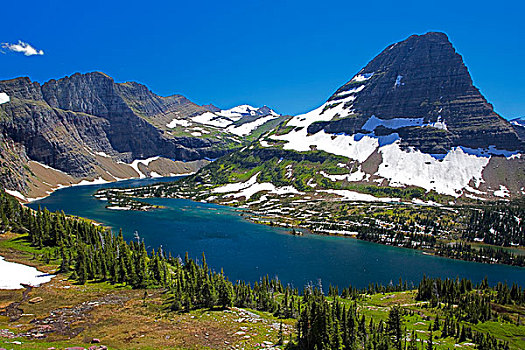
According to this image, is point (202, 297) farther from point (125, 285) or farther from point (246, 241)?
point (246, 241)

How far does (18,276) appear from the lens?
215 ft

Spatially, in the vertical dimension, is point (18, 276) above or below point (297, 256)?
above

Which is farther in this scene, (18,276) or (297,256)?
(297,256)

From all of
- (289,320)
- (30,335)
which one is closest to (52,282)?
(30,335)

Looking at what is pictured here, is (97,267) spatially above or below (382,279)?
above

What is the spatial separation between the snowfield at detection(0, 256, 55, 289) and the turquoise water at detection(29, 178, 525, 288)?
48237mm

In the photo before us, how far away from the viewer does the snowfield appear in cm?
6197

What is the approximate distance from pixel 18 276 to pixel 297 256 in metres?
87.1

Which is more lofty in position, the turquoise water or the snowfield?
the snowfield

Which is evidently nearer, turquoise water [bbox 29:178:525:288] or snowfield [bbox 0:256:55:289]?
snowfield [bbox 0:256:55:289]

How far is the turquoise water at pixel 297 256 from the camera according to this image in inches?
4210

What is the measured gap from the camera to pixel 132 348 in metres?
37.8

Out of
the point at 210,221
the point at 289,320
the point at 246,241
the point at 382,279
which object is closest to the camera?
the point at 289,320

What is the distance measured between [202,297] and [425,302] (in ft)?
A: 171
